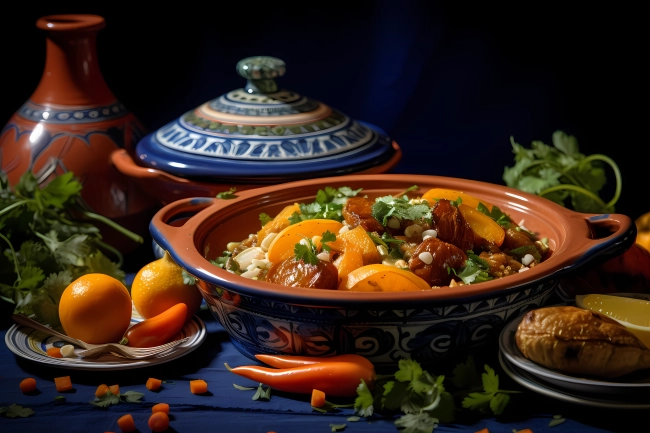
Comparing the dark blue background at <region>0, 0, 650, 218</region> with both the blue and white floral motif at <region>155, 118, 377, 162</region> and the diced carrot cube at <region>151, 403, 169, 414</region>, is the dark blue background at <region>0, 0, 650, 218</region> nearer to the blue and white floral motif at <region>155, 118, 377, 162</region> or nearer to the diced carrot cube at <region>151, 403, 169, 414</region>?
the blue and white floral motif at <region>155, 118, 377, 162</region>

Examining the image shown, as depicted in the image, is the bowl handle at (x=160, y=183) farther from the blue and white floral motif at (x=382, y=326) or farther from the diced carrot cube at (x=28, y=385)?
the diced carrot cube at (x=28, y=385)

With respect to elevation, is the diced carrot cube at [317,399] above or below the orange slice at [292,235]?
below

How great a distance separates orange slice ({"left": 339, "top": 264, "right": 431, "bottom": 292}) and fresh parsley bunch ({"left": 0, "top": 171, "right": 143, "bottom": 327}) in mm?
886

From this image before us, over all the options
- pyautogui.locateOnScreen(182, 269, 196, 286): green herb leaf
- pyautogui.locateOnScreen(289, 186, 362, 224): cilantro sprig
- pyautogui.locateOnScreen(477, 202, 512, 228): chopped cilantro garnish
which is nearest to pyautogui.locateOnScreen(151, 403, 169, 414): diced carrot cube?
pyautogui.locateOnScreen(182, 269, 196, 286): green herb leaf

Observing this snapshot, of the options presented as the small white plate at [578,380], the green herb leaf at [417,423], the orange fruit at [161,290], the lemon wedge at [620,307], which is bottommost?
the orange fruit at [161,290]

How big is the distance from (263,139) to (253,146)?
0.04 m

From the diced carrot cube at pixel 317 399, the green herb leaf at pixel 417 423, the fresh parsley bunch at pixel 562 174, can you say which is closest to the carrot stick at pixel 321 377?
the diced carrot cube at pixel 317 399

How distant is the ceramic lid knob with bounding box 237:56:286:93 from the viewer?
114 inches

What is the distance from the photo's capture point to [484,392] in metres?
1.89

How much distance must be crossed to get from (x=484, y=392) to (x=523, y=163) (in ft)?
4.28

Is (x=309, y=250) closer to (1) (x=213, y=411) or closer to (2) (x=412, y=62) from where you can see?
(1) (x=213, y=411)

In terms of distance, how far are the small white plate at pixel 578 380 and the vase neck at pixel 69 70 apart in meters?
1.75

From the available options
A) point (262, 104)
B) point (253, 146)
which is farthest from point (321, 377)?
point (262, 104)

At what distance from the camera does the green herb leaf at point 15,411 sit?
A: 1915 mm
